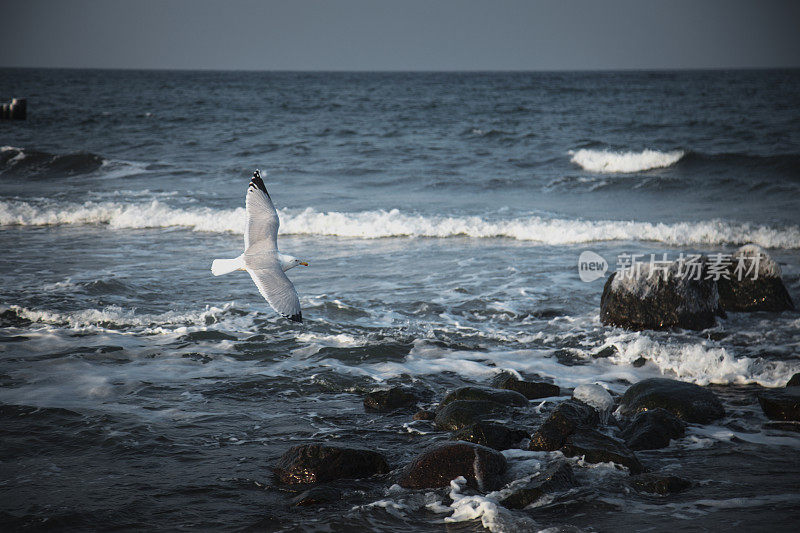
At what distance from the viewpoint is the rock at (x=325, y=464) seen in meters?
4.94

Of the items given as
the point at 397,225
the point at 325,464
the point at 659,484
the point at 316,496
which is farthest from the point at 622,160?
the point at 316,496

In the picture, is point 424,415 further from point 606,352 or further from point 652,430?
point 606,352

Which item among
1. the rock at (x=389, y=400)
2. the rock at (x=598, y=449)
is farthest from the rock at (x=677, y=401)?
the rock at (x=389, y=400)

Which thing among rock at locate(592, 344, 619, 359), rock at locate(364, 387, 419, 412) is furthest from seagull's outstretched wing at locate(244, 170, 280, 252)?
rock at locate(592, 344, 619, 359)

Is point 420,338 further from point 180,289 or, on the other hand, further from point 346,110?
point 346,110

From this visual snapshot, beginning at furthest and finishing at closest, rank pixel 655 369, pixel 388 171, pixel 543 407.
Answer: pixel 388 171, pixel 655 369, pixel 543 407

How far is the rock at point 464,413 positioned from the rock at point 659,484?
1.31 metres

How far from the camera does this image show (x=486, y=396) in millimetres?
6180

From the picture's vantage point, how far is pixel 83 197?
59.1 feet

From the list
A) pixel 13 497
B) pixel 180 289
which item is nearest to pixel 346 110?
pixel 180 289

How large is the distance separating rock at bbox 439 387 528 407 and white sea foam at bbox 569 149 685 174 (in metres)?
16.1

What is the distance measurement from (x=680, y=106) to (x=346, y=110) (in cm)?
1811

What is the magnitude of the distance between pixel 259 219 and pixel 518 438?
3367 millimetres

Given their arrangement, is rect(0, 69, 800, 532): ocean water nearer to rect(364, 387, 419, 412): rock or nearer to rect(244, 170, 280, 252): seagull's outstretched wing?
rect(364, 387, 419, 412): rock
